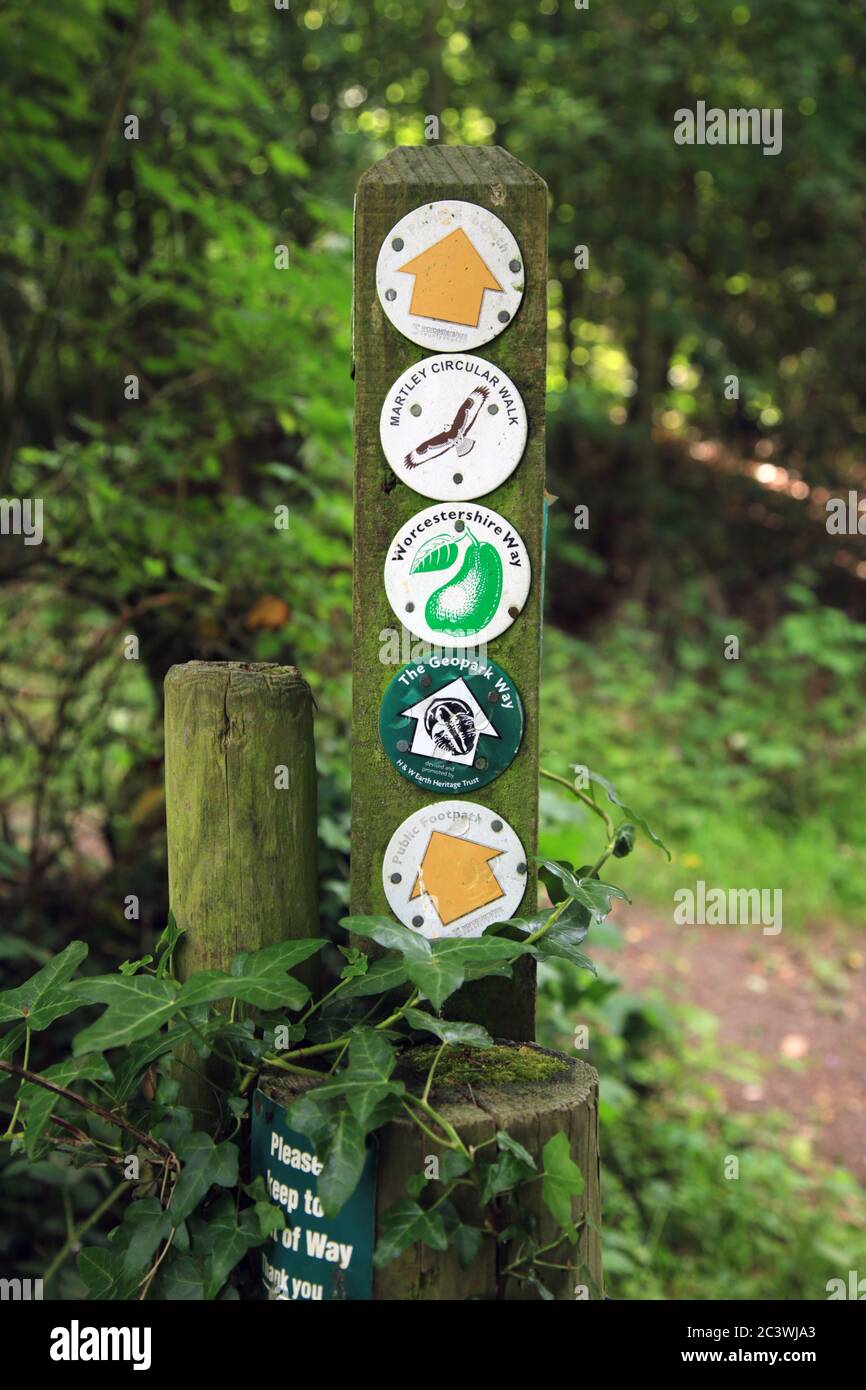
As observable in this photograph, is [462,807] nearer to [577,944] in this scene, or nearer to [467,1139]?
[577,944]

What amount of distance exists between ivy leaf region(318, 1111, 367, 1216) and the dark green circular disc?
50 cm

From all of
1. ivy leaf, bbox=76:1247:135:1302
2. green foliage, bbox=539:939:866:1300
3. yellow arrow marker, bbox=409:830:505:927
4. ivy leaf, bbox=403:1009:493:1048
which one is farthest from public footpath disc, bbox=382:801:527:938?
green foliage, bbox=539:939:866:1300

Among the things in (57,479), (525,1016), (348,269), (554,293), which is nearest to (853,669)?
(554,293)

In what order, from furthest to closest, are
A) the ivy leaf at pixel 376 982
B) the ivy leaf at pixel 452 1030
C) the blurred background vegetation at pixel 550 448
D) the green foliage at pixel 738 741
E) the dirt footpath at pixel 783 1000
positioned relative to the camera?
the green foliage at pixel 738 741 < the dirt footpath at pixel 783 1000 < the blurred background vegetation at pixel 550 448 < the ivy leaf at pixel 376 982 < the ivy leaf at pixel 452 1030

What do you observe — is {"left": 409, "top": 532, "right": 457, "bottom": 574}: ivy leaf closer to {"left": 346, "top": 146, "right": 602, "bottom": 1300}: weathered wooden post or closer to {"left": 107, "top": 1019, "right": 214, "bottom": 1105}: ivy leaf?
{"left": 346, "top": 146, "right": 602, "bottom": 1300}: weathered wooden post

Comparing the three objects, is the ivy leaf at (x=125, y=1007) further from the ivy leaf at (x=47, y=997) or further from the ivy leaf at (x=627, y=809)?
the ivy leaf at (x=627, y=809)

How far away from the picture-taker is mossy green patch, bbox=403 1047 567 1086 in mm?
1615

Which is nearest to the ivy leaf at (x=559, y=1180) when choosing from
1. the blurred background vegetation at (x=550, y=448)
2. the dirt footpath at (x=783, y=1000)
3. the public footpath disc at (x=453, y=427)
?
the public footpath disc at (x=453, y=427)

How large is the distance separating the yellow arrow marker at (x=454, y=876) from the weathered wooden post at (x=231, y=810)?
21 centimetres

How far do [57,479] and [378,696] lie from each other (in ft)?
6.98

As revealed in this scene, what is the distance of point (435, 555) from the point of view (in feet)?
5.44

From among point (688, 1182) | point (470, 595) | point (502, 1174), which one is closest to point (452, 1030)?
point (502, 1174)

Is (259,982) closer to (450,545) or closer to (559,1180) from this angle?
(559,1180)

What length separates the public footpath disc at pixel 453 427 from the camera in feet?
5.40
